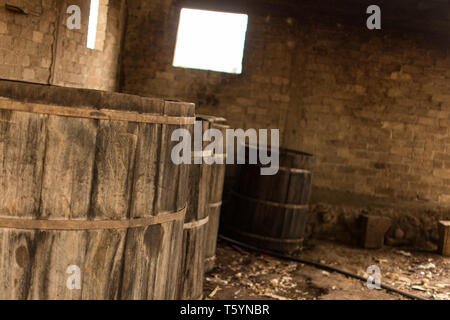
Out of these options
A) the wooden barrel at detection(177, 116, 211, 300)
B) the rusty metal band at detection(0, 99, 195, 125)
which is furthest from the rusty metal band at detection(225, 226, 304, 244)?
the rusty metal band at detection(0, 99, 195, 125)

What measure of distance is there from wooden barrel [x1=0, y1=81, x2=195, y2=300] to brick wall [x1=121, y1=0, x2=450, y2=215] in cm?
599

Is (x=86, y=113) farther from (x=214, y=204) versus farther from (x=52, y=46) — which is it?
(x=52, y=46)

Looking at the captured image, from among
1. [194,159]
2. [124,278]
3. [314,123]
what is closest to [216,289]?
[194,159]

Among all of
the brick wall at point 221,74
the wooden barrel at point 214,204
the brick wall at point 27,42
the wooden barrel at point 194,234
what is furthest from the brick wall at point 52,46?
the wooden barrel at point 194,234

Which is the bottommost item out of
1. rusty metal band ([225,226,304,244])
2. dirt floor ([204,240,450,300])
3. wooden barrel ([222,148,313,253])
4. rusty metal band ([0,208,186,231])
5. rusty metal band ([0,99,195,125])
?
dirt floor ([204,240,450,300])

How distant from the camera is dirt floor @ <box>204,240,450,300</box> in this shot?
533 centimetres

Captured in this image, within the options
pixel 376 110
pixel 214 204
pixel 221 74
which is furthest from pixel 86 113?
pixel 376 110

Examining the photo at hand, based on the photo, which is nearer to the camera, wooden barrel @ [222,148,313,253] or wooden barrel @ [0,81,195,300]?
wooden barrel @ [0,81,195,300]

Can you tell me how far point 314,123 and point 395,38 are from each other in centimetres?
187

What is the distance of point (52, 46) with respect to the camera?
5.77 meters

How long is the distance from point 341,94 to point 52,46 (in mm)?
4528

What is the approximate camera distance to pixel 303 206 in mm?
6738

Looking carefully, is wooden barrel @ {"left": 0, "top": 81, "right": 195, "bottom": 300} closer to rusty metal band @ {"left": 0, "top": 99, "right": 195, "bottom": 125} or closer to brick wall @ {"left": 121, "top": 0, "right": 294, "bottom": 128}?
rusty metal band @ {"left": 0, "top": 99, "right": 195, "bottom": 125}

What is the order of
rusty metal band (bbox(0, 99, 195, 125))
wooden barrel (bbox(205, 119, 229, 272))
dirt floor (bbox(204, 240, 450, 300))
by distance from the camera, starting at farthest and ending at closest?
dirt floor (bbox(204, 240, 450, 300))
wooden barrel (bbox(205, 119, 229, 272))
rusty metal band (bbox(0, 99, 195, 125))
